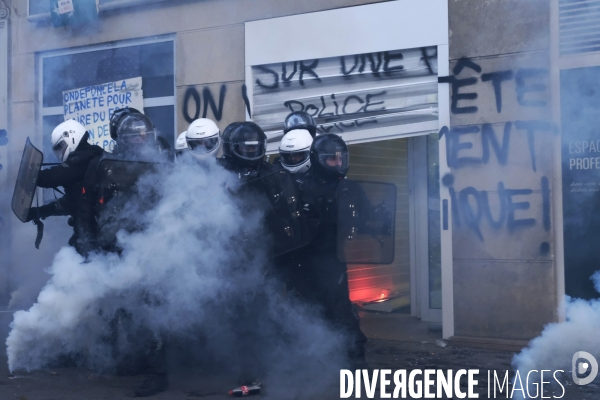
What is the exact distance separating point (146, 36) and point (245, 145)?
12.1ft

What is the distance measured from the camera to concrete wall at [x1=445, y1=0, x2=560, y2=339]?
243 inches

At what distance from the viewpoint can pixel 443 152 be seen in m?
6.57

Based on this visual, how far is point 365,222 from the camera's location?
506cm

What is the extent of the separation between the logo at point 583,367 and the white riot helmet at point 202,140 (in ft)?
9.19

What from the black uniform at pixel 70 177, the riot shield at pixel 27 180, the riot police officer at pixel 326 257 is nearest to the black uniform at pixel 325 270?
the riot police officer at pixel 326 257

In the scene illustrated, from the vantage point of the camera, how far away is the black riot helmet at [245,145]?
5082 millimetres

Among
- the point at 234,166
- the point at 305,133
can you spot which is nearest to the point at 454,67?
the point at 305,133

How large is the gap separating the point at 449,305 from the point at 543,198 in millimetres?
1260

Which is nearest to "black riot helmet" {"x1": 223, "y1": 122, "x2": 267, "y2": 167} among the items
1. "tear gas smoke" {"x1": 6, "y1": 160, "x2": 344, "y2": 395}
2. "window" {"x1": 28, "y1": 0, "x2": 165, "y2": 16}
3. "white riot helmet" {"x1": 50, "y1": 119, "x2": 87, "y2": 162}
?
"tear gas smoke" {"x1": 6, "y1": 160, "x2": 344, "y2": 395}

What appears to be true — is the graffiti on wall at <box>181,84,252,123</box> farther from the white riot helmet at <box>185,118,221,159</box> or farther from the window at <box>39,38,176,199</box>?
the white riot helmet at <box>185,118,221,159</box>

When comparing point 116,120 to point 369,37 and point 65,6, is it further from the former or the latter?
point 65,6

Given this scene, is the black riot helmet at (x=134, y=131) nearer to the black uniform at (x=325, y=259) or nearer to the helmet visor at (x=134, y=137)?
the helmet visor at (x=134, y=137)

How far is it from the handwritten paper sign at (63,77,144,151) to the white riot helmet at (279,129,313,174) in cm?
338

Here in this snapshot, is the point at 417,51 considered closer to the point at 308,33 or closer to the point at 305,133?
the point at 308,33
